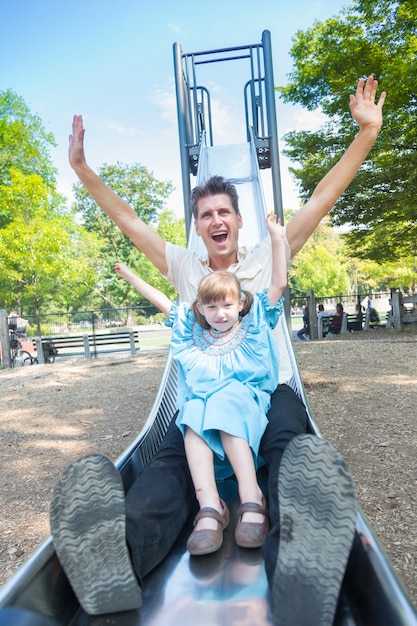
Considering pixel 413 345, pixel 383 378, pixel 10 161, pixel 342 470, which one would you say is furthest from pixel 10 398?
pixel 10 161

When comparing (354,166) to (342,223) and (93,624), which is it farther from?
(342,223)

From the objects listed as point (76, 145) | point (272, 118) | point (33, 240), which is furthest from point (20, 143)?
point (76, 145)

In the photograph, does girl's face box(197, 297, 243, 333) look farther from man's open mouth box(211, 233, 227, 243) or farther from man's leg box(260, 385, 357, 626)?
man's leg box(260, 385, 357, 626)

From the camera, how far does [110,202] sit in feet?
7.68

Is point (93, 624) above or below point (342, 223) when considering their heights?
below

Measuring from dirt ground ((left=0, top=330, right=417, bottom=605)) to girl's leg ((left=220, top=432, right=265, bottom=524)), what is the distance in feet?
2.80

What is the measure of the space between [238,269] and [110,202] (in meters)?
0.74

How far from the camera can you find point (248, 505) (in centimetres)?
140

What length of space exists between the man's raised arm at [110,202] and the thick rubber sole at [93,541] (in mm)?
1390

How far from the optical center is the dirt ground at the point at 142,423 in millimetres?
2410

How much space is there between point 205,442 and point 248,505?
24 centimetres

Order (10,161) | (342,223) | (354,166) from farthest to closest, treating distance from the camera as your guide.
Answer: (10,161), (342,223), (354,166)

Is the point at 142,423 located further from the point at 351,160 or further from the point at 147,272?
the point at 147,272

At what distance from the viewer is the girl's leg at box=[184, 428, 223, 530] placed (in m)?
1.37
